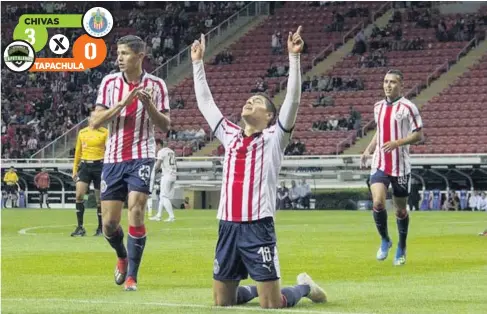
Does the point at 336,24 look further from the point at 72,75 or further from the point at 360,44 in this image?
the point at 72,75

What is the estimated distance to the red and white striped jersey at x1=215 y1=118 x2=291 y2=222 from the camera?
9.64 meters

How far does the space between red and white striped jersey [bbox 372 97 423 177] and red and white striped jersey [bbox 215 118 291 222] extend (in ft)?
20.1

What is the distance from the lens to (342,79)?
5259 centimetres

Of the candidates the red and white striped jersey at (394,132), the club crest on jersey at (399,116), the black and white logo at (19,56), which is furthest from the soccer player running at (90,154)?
the black and white logo at (19,56)

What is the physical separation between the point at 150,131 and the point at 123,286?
157 centimetres

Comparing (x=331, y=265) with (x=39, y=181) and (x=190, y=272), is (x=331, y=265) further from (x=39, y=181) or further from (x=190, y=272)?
(x=39, y=181)

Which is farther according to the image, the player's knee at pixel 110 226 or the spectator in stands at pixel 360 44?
the spectator in stands at pixel 360 44

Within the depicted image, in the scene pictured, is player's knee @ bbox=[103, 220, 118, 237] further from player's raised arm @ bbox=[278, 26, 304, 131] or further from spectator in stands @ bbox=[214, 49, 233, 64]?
spectator in stands @ bbox=[214, 49, 233, 64]

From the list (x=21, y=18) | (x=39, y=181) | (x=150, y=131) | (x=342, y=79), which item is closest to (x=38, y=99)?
(x=21, y=18)

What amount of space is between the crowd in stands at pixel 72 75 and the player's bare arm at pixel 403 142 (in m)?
36.1

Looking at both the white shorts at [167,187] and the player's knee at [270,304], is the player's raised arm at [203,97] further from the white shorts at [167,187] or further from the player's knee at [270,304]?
the white shorts at [167,187]

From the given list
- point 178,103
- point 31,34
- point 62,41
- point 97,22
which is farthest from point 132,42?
point 62,41

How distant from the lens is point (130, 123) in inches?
472

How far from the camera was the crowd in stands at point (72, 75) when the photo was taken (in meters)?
54.1
